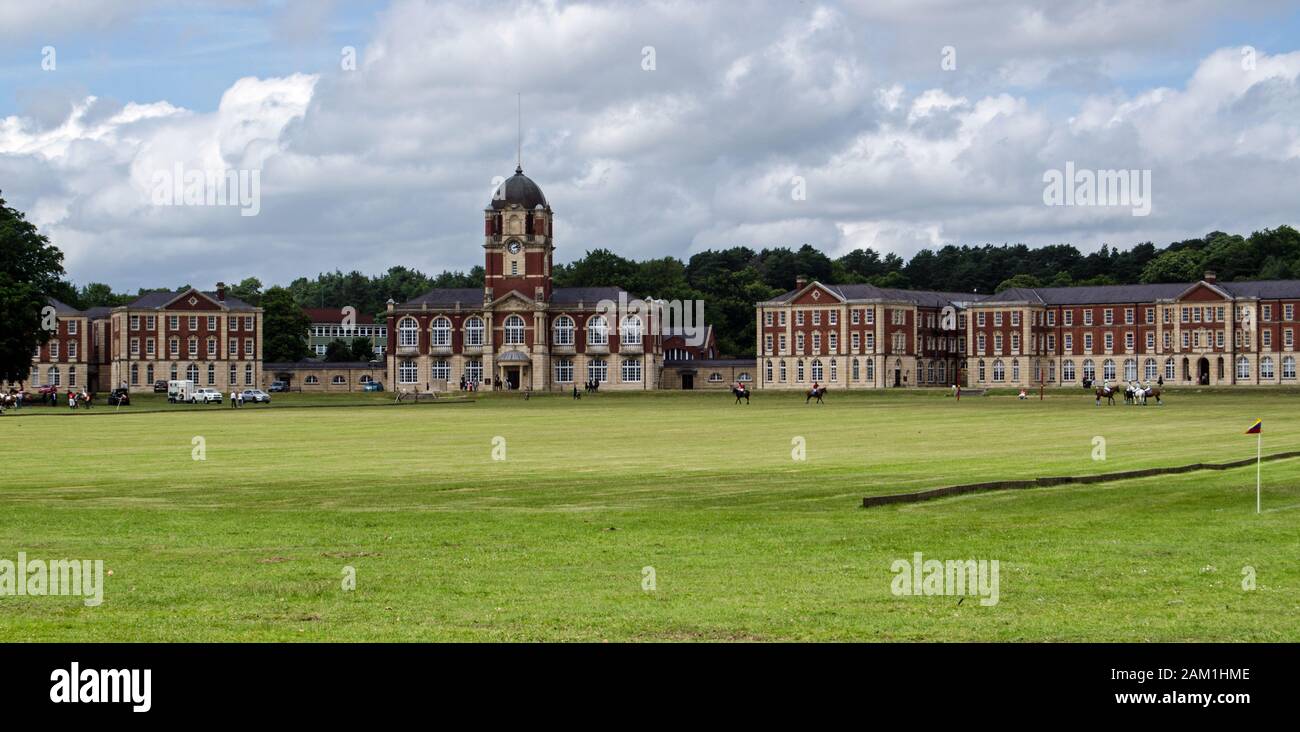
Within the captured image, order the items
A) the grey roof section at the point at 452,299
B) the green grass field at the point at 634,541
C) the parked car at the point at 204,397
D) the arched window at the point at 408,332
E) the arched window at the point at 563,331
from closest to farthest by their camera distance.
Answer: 1. the green grass field at the point at 634,541
2. the parked car at the point at 204,397
3. the arched window at the point at 563,331
4. the grey roof section at the point at 452,299
5. the arched window at the point at 408,332

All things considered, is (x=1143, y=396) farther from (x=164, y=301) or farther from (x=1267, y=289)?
(x=164, y=301)

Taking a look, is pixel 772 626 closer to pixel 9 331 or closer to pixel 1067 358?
pixel 9 331

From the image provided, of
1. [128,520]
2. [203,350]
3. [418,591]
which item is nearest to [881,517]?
[418,591]

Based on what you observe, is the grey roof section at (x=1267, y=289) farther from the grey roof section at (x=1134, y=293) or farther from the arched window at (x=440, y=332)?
the arched window at (x=440, y=332)

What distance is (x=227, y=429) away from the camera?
65188 millimetres

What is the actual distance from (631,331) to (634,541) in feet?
446

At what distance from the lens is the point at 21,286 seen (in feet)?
361

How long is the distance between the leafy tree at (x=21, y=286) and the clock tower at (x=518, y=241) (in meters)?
43.3

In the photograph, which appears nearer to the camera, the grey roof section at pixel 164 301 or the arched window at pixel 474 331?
the arched window at pixel 474 331

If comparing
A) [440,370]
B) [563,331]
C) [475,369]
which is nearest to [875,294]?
[563,331]

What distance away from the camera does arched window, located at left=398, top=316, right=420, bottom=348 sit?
164m

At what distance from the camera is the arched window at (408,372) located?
164 meters

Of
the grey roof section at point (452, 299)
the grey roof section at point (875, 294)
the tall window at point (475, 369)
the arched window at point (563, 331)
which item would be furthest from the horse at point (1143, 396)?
the grey roof section at point (452, 299)
